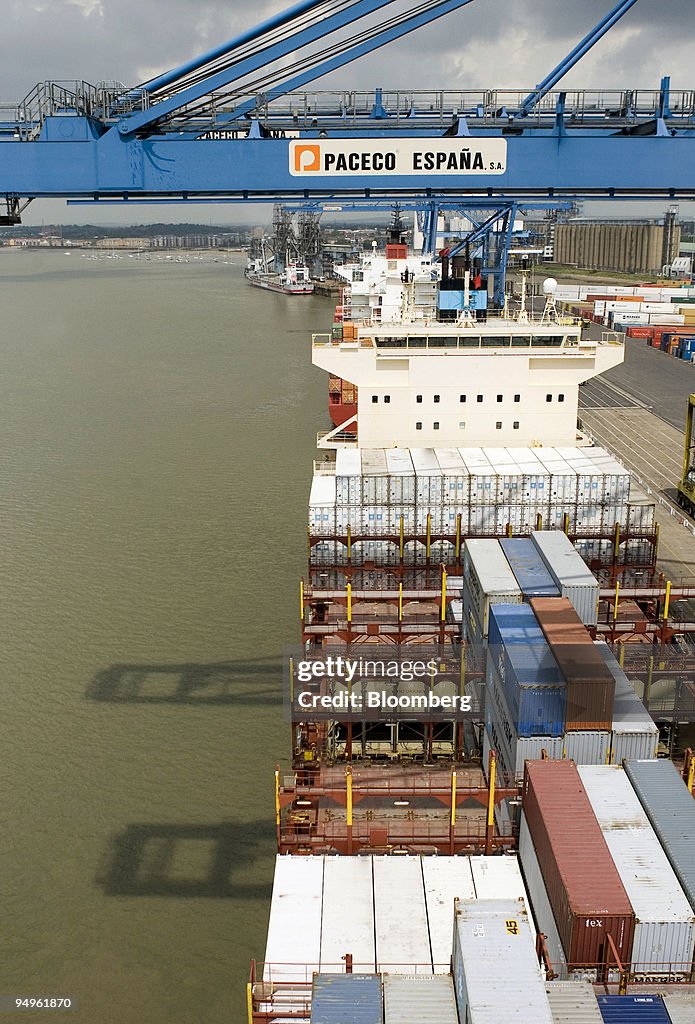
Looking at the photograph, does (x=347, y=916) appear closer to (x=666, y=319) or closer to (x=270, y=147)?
(x=270, y=147)

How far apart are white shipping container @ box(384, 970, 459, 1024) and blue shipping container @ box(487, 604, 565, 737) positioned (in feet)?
16.0

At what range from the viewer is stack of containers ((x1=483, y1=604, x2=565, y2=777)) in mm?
12930

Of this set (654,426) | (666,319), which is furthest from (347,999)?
(666,319)

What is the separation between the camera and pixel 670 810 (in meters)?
10.9

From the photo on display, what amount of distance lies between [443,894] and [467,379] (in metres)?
17.4

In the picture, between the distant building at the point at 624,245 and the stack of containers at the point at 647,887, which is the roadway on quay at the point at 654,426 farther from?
the distant building at the point at 624,245

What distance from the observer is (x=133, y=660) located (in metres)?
22.5

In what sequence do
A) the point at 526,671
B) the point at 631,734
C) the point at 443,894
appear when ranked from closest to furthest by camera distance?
the point at 443,894 → the point at 631,734 → the point at 526,671

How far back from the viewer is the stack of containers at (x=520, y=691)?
509 inches

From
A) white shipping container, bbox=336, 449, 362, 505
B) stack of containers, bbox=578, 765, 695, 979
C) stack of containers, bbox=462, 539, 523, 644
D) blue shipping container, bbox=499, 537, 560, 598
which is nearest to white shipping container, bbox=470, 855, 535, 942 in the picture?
stack of containers, bbox=578, 765, 695, 979

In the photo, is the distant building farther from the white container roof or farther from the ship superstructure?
the white container roof

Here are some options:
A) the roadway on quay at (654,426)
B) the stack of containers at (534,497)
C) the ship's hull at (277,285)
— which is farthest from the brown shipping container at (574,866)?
the ship's hull at (277,285)

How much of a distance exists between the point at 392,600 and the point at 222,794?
559cm

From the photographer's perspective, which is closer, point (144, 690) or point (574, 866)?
point (574, 866)
